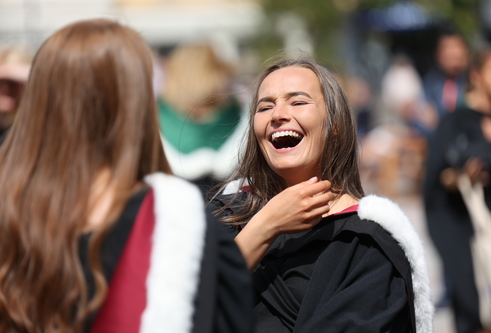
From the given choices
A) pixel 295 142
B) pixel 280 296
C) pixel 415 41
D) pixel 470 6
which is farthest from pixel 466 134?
pixel 415 41

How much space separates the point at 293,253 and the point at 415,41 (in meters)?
16.3

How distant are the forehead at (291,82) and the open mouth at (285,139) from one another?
147mm

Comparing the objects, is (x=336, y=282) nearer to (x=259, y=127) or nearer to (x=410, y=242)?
(x=410, y=242)

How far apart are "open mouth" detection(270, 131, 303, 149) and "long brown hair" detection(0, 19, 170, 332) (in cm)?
73

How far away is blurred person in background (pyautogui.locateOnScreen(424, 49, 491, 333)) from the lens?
4.51 metres

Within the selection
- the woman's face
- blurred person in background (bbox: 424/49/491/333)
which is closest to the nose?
the woman's face

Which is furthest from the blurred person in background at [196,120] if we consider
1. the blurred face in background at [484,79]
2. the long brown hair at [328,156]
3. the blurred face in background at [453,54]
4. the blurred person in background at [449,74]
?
the blurred face in background at [453,54]

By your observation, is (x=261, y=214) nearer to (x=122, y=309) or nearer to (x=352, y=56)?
(x=122, y=309)

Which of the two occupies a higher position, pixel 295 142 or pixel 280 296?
pixel 295 142

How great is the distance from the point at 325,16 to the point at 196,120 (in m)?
10.7

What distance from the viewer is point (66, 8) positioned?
1856cm

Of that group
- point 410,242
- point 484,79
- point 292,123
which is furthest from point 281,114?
point 484,79

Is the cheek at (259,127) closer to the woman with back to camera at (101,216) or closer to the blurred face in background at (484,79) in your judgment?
the woman with back to camera at (101,216)

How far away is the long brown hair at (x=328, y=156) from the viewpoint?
7.63 ft
